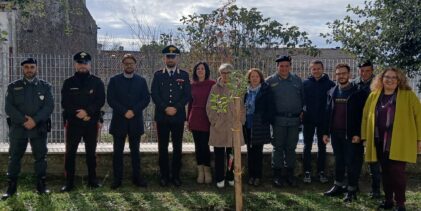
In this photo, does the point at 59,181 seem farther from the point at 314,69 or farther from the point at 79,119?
the point at 314,69

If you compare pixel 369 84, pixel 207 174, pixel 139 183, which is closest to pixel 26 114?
pixel 139 183

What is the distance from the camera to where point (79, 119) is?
712 cm

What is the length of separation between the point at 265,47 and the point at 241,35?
1.21m

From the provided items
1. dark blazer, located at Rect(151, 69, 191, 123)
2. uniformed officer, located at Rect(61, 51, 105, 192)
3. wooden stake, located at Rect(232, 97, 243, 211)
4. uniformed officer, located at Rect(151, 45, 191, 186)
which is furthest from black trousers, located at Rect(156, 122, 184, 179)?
wooden stake, located at Rect(232, 97, 243, 211)

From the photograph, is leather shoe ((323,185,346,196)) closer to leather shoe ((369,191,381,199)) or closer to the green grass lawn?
the green grass lawn

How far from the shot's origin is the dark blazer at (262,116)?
7363 millimetres

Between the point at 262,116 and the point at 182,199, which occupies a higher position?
the point at 262,116

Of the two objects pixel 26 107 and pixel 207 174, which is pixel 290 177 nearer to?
pixel 207 174

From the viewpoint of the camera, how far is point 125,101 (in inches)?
288

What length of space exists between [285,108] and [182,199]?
2.02 metres

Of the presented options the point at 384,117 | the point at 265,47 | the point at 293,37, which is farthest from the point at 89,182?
the point at 293,37

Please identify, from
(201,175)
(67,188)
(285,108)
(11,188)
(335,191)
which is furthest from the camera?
(201,175)

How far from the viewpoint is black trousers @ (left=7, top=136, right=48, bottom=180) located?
6906 millimetres

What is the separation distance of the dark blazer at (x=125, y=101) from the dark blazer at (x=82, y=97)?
188 millimetres
